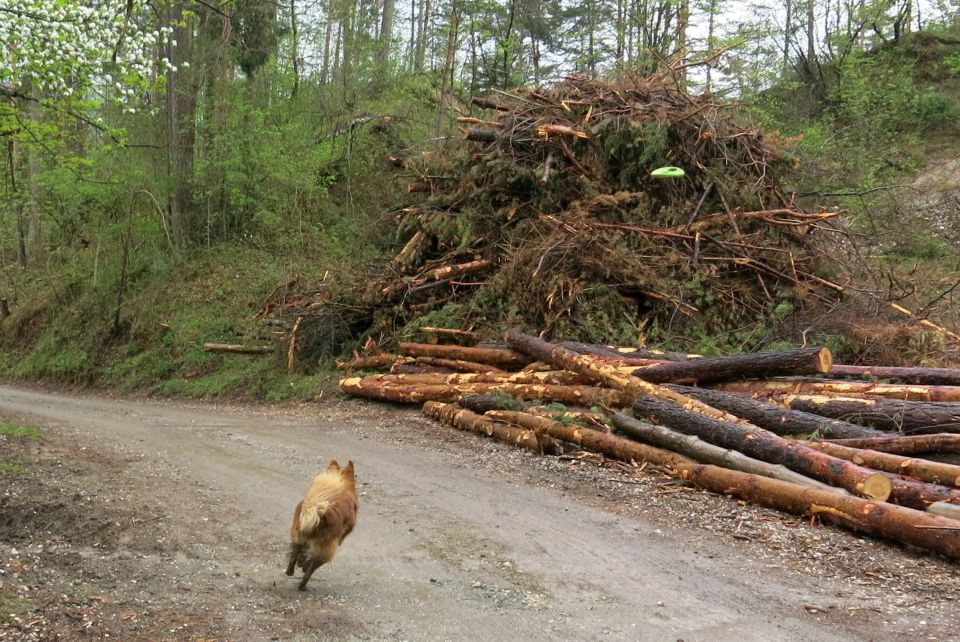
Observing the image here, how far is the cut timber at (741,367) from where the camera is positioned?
386 inches

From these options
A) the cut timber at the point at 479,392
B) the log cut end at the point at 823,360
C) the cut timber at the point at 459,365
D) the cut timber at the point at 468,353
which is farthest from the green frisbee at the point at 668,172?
the log cut end at the point at 823,360

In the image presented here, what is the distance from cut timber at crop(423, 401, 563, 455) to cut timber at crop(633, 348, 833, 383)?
1956mm

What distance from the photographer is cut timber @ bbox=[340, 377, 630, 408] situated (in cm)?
1115

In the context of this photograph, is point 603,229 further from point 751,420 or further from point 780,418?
point 780,418

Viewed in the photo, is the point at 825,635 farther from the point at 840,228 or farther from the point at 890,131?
the point at 890,131

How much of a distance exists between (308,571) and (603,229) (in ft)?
38.2

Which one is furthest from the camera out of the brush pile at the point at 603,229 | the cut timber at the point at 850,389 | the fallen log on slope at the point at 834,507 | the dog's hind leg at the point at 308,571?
the brush pile at the point at 603,229

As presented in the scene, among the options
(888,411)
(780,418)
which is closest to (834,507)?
(780,418)

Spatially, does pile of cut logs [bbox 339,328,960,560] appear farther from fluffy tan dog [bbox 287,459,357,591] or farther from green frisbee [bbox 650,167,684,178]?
fluffy tan dog [bbox 287,459,357,591]

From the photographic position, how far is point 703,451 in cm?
870

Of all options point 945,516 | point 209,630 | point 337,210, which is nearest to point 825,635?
point 945,516

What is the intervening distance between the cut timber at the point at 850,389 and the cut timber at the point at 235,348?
41.4 feet

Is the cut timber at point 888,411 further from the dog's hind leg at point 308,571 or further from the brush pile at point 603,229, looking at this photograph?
the dog's hind leg at point 308,571

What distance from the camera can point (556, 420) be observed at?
420 inches
